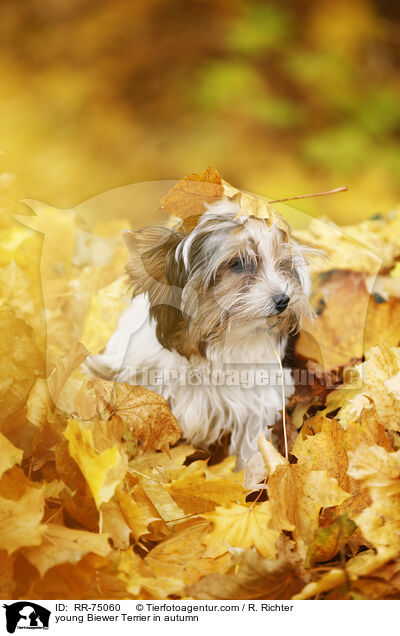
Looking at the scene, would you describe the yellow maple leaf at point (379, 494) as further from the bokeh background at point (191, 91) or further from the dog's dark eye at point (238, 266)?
the bokeh background at point (191, 91)

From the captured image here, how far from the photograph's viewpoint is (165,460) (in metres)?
1.41

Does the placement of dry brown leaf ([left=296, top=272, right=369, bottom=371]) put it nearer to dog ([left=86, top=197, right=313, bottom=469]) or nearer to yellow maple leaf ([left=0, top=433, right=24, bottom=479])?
dog ([left=86, top=197, right=313, bottom=469])

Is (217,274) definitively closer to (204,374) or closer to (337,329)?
(204,374)

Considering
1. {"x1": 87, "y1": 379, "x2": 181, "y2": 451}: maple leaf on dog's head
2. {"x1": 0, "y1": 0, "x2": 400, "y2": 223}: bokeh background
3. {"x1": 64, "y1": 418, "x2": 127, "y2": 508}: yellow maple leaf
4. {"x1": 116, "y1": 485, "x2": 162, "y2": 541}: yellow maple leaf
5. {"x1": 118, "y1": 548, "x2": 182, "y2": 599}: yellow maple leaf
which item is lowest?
{"x1": 118, "y1": 548, "x2": 182, "y2": 599}: yellow maple leaf

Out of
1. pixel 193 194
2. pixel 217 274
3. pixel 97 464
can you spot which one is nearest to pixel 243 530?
pixel 97 464

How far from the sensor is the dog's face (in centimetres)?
136

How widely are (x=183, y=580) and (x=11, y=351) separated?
0.66 m

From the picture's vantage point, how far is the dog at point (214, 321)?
1.37 m

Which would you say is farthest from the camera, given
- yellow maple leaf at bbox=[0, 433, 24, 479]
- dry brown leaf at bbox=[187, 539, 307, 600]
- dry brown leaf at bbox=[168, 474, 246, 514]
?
dry brown leaf at bbox=[168, 474, 246, 514]

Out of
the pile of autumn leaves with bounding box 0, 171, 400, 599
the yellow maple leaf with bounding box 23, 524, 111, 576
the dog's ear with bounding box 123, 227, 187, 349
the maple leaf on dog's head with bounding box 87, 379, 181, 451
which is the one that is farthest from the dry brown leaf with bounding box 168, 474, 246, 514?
the dog's ear with bounding box 123, 227, 187, 349

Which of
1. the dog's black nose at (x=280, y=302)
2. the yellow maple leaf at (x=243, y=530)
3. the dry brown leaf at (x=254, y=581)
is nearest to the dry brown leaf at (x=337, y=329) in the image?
the dog's black nose at (x=280, y=302)

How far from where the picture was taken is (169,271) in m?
1.39
